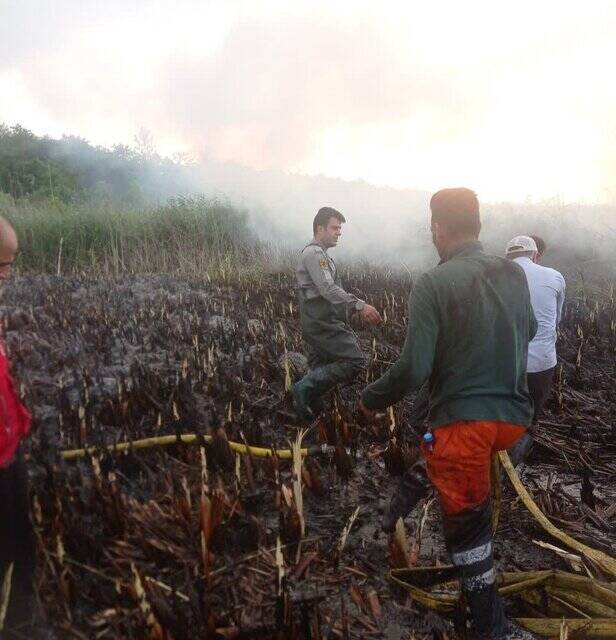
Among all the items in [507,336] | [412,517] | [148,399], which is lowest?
[412,517]

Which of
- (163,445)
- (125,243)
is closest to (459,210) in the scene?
(163,445)

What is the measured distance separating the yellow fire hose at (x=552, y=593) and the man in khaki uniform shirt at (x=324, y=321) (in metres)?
2.12

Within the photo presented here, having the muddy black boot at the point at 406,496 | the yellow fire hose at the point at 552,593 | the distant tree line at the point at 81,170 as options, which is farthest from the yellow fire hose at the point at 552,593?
the distant tree line at the point at 81,170

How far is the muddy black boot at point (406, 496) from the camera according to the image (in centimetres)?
285

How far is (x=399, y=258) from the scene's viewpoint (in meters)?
15.4

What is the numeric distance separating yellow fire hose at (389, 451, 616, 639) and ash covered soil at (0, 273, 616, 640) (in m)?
0.10

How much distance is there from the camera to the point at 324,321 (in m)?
4.84

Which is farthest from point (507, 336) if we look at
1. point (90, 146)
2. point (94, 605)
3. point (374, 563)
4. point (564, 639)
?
point (90, 146)

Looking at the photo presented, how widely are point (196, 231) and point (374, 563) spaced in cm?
1216

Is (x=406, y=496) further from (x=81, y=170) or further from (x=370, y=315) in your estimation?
(x=81, y=170)

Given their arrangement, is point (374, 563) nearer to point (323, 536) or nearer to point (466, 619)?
point (323, 536)

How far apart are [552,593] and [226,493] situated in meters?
1.62

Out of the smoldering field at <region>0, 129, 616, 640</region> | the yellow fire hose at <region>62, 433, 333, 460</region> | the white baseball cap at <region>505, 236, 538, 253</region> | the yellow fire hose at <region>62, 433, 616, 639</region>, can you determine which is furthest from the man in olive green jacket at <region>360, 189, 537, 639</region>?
the white baseball cap at <region>505, 236, 538, 253</region>

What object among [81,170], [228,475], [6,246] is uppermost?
[81,170]
